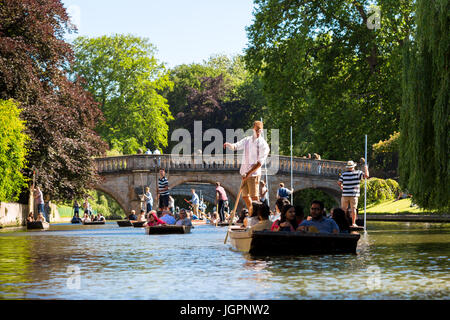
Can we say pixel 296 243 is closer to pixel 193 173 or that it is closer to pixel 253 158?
pixel 253 158

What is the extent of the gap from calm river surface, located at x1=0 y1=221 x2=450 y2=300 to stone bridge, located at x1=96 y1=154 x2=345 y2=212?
2299 centimetres

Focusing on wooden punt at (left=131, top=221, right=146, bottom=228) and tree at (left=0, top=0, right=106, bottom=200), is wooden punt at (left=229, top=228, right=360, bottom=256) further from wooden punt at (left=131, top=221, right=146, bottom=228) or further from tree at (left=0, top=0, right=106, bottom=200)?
tree at (left=0, top=0, right=106, bottom=200)

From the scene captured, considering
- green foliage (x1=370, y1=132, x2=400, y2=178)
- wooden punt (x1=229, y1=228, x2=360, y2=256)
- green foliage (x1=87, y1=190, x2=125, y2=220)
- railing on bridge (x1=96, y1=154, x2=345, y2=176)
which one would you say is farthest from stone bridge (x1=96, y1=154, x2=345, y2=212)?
wooden punt (x1=229, y1=228, x2=360, y2=256)

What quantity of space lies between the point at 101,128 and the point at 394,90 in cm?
2569

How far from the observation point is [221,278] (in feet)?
24.5

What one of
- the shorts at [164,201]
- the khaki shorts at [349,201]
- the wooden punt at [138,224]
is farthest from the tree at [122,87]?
the khaki shorts at [349,201]

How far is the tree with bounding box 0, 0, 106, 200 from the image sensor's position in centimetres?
2439

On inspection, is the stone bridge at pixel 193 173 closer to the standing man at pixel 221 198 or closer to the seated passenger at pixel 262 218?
the standing man at pixel 221 198

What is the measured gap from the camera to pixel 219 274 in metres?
7.86

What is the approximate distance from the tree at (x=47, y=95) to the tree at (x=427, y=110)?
41.7ft

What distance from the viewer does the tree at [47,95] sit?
2439 centimetres

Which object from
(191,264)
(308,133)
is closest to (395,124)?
(308,133)
